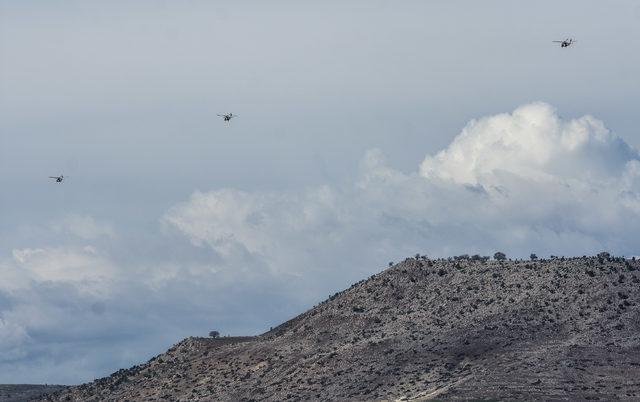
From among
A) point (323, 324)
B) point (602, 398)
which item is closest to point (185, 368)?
point (323, 324)

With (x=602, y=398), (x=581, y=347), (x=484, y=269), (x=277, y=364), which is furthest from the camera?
(x=484, y=269)

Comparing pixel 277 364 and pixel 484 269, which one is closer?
pixel 277 364

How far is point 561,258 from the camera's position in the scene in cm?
19488

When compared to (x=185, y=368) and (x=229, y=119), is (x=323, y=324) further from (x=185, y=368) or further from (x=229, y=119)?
(x=229, y=119)

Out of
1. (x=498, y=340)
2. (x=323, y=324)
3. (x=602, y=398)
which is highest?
(x=323, y=324)

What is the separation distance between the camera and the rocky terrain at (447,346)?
158 metres

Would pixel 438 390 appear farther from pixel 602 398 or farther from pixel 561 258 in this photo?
pixel 561 258

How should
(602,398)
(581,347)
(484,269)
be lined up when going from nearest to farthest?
(602,398), (581,347), (484,269)

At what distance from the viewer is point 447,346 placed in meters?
171

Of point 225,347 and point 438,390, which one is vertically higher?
point 225,347

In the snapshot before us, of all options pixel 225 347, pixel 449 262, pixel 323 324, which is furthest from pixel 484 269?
pixel 225 347

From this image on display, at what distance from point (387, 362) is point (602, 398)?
31.3 meters

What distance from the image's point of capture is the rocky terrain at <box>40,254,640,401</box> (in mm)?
157625

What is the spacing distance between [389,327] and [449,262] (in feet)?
67.7
